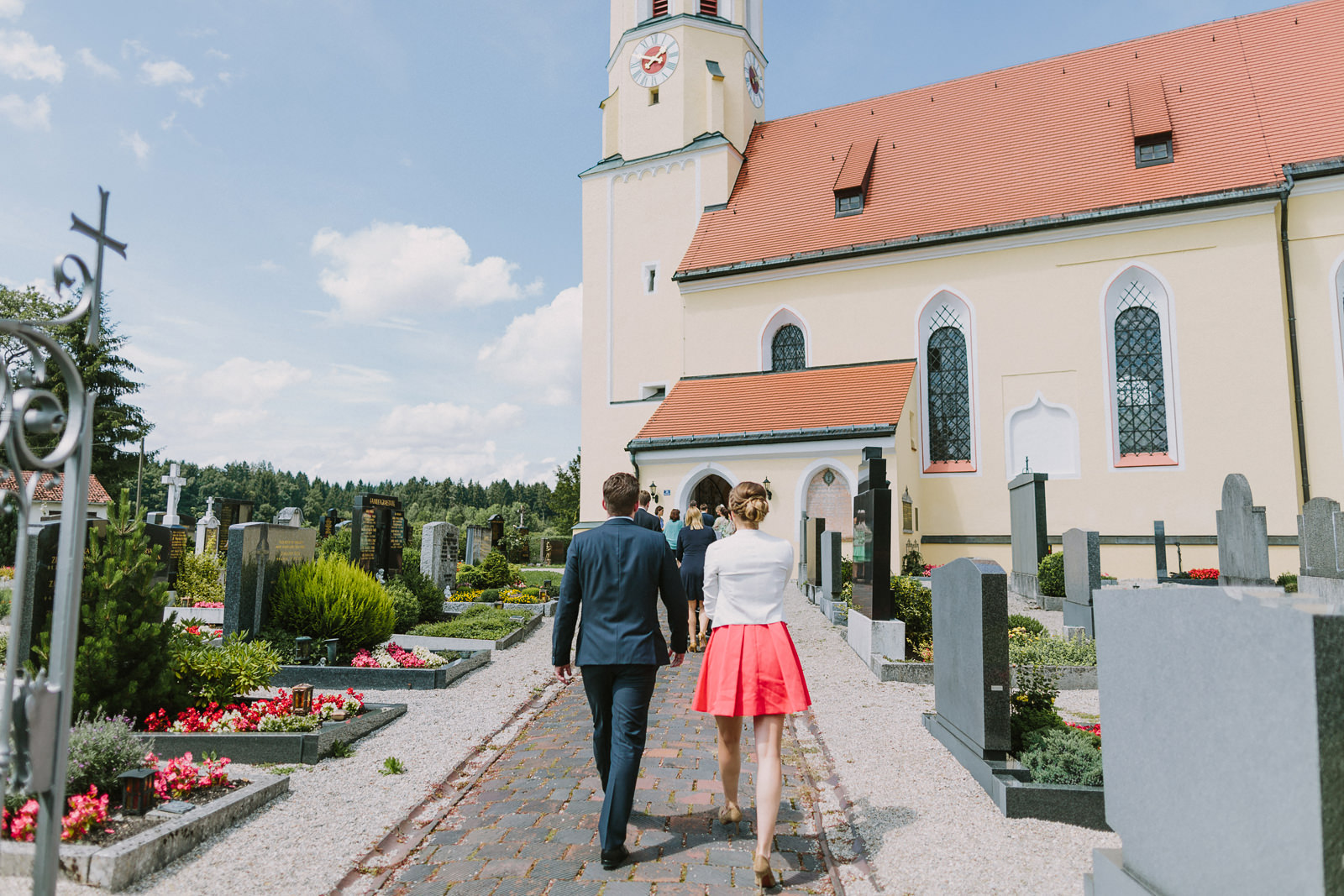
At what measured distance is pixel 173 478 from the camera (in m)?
24.9

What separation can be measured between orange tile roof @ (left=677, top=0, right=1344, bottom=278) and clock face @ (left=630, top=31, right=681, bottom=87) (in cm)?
375

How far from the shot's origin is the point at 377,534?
41.3 ft

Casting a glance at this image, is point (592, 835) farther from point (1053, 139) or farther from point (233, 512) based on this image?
point (1053, 139)

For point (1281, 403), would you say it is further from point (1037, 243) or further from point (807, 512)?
point (807, 512)

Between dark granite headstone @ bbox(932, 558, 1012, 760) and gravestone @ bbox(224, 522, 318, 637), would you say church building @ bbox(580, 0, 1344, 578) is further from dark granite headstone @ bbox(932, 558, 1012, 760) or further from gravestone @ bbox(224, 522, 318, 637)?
dark granite headstone @ bbox(932, 558, 1012, 760)

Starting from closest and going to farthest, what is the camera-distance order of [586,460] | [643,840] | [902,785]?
[643,840] → [902,785] → [586,460]

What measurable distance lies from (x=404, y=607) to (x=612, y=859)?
26.0 feet

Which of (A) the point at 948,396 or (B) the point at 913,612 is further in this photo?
(A) the point at 948,396

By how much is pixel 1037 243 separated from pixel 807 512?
28.9ft

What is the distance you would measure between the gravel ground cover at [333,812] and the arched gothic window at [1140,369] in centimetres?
1645

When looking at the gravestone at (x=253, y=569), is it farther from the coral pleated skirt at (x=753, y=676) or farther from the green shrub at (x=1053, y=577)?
the green shrub at (x=1053, y=577)

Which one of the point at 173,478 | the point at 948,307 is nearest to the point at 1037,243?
the point at 948,307

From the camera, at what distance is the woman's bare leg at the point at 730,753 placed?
3945 millimetres

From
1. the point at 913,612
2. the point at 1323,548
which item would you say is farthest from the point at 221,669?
the point at 1323,548
